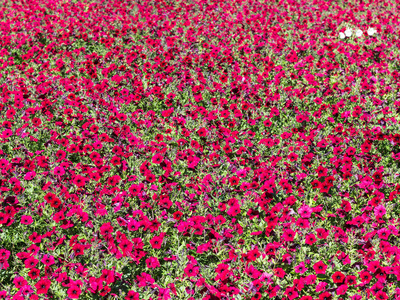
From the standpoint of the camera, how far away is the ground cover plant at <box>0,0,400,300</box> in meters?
3.46

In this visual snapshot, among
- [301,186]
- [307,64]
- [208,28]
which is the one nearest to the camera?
[301,186]

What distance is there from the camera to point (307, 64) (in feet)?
23.8

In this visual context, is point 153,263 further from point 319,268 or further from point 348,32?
point 348,32

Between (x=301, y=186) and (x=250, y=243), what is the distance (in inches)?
40.1

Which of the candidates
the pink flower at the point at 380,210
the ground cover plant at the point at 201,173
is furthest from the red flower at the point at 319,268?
the pink flower at the point at 380,210

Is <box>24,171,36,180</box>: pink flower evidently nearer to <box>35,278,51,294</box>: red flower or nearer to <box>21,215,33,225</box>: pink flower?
<box>21,215,33,225</box>: pink flower

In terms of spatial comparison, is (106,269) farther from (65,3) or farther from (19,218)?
(65,3)

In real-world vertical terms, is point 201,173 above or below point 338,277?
below

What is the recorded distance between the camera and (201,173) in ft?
15.1

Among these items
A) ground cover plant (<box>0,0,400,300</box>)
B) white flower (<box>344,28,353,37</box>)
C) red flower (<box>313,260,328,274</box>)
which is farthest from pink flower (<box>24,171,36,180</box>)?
white flower (<box>344,28,353,37</box>)

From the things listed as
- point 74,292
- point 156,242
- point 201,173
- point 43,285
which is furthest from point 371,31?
point 43,285

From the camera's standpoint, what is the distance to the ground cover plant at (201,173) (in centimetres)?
346

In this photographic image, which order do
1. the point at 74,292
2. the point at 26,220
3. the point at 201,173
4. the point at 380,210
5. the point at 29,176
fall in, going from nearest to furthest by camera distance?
1. the point at 74,292
2. the point at 26,220
3. the point at 380,210
4. the point at 29,176
5. the point at 201,173

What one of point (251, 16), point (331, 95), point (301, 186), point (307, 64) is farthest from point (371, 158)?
point (251, 16)
